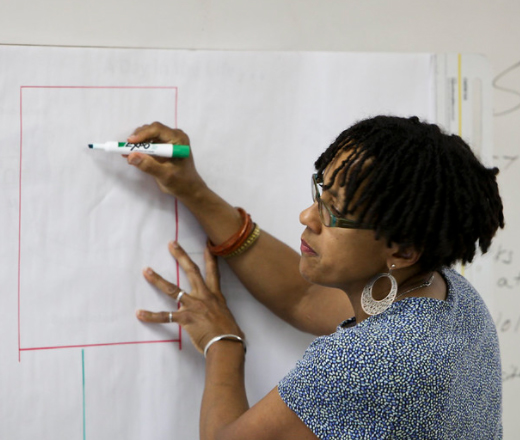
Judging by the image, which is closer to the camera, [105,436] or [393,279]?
[393,279]

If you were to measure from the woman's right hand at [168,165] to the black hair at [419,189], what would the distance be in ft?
0.73

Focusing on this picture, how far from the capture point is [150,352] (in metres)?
0.75

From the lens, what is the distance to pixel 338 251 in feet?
1.98

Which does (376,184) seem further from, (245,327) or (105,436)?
(105,436)

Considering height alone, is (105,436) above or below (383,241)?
below

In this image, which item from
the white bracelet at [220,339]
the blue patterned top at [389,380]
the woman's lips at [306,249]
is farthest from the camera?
the white bracelet at [220,339]

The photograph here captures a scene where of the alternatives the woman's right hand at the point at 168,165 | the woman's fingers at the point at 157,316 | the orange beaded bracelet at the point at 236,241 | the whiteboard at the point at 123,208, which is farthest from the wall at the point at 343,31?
the woman's fingers at the point at 157,316

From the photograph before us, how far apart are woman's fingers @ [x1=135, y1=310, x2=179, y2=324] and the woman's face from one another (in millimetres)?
217

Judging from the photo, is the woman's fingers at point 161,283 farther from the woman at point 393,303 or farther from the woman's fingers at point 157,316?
the woman at point 393,303

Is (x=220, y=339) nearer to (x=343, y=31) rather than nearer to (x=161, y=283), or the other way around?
(x=161, y=283)

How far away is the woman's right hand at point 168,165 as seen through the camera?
703 millimetres

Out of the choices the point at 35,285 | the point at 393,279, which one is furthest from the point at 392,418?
the point at 35,285

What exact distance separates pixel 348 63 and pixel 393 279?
1.26ft

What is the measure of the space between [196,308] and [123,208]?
6.9 inches
